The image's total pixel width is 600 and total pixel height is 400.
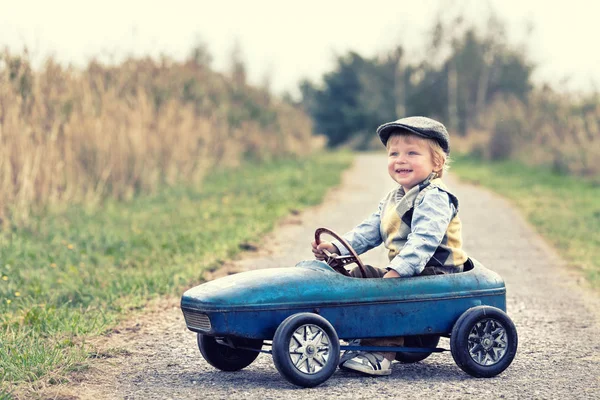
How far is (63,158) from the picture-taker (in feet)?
37.8

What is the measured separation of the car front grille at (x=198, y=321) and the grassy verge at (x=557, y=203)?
4.34 metres

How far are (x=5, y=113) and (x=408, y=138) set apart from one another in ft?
21.9

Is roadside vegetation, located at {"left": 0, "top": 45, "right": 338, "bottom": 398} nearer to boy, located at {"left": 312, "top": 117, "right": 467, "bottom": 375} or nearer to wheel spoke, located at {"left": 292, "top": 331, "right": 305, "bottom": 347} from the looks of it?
wheel spoke, located at {"left": 292, "top": 331, "right": 305, "bottom": 347}

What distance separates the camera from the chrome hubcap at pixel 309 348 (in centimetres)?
421

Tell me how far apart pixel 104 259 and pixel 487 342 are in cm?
467

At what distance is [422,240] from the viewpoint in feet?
14.9

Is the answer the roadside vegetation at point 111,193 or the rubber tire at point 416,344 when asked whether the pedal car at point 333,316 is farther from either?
the roadside vegetation at point 111,193

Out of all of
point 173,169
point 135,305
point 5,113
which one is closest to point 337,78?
point 173,169

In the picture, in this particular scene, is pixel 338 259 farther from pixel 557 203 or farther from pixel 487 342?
pixel 557 203

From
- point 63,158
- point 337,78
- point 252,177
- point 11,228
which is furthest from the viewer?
Result: point 337,78

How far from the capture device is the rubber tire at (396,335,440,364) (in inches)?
190

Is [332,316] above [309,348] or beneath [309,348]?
above

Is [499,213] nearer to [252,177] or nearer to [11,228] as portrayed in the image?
[252,177]

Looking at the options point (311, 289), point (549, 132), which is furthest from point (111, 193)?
point (549, 132)
